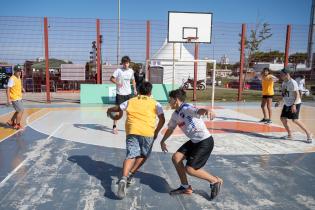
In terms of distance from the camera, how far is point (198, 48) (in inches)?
559

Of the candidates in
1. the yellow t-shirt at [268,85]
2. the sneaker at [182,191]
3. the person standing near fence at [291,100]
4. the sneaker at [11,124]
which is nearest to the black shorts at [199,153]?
the sneaker at [182,191]

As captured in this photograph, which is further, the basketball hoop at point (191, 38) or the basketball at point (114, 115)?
the basketball hoop at point (191, 38)

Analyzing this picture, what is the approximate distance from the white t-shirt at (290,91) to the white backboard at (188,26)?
650 cm

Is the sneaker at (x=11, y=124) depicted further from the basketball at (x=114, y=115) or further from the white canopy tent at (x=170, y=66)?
the white canopy tent at (x=170, y=66)

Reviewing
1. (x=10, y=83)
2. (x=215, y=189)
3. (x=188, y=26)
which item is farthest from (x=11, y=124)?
(x=188, y=26)

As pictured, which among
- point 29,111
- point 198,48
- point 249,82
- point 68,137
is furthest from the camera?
point 249,82

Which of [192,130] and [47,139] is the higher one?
[192,130]

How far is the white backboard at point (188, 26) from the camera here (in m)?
12.9

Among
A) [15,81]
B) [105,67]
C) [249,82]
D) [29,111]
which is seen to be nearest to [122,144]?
[15,81]

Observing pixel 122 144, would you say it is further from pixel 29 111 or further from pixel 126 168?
pixel 29 111

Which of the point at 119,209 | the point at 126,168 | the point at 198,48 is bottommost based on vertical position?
the point at 119,209

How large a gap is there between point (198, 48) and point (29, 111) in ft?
25.1

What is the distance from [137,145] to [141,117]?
39cm

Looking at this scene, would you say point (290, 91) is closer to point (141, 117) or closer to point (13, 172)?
point (141, 117)
